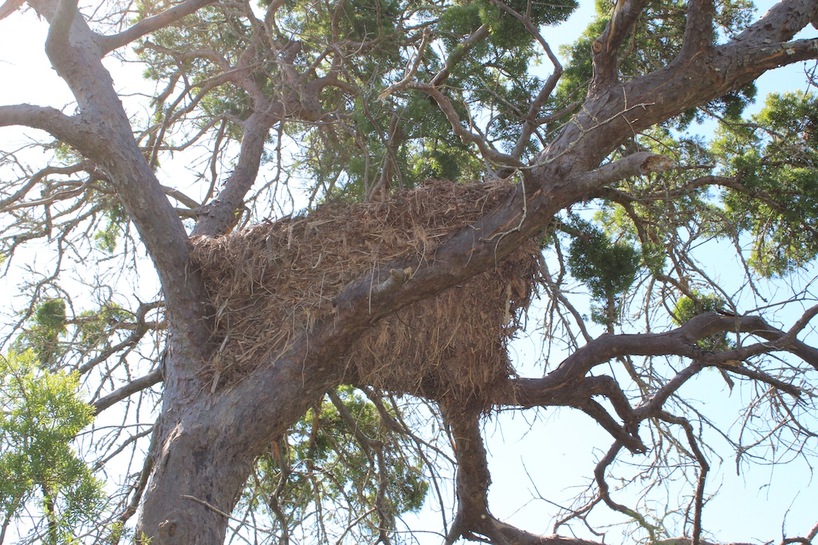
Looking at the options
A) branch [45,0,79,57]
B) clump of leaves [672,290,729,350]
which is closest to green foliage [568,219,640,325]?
clump of leaves [672,290,729,350]

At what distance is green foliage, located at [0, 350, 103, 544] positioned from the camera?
266cm

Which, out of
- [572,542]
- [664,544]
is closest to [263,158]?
[572,542]

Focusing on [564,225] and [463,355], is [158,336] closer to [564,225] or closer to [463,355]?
[463,355]

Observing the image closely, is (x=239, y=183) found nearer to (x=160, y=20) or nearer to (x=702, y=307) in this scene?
(x=160, y=20)

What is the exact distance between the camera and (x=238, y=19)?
7.10 meters

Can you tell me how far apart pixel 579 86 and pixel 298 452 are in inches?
139

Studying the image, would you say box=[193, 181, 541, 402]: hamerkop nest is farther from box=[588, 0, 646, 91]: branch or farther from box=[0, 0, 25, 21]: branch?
box=[0, 0, 25, 21]: branch

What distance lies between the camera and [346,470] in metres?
5.98

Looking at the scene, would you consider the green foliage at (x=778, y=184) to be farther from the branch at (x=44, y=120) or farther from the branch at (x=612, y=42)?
the branch at (x=44, y=120)

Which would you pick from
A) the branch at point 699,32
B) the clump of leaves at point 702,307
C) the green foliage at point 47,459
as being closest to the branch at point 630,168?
the branch at point 699,32

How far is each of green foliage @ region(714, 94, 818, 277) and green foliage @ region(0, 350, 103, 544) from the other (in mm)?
4204

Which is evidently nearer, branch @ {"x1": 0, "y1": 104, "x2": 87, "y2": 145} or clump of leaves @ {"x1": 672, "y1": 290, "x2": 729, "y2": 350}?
branch @ {"x1": 0, "y1": 104, "x2": 87, "y2": 145}

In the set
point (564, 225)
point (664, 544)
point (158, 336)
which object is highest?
point (564, 225)

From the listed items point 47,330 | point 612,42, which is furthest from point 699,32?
point 47,330
